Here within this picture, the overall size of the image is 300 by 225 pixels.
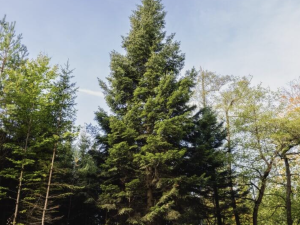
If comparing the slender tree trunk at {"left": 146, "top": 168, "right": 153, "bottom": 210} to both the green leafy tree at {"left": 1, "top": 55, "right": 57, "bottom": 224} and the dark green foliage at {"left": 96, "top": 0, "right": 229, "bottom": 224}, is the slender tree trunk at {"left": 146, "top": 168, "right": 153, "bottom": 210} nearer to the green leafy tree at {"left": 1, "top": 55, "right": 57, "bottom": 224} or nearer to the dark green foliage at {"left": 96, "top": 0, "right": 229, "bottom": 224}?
the dark green foliage at {"left": 96, "top": 0, "right": 229, "bottom": 224}

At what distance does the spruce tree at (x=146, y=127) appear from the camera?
10.4 m

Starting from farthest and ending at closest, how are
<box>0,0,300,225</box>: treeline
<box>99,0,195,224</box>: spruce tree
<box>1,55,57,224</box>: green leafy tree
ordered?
<box>1,55,57,224</box>: green leafy tree < <box>0,0,300,225</box>: treeline < <box>99,0,195,224</box>: spruce tree

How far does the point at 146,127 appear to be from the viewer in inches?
497

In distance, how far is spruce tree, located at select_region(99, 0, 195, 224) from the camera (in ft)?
34.2

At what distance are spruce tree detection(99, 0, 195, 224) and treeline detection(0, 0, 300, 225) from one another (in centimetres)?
6

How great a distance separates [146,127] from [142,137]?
3.23 ft

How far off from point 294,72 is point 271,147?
661 centimetres

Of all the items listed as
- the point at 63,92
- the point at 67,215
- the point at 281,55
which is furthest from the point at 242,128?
the point at 67,215

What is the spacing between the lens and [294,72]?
17844 millimetres

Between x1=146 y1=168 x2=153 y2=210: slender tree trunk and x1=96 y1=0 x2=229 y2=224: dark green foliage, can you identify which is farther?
x1=146 y1=168 x2=153 y2=210: slender tree trunk

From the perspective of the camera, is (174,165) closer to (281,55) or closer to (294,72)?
(281,55)

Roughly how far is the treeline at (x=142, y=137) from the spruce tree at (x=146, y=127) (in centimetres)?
6

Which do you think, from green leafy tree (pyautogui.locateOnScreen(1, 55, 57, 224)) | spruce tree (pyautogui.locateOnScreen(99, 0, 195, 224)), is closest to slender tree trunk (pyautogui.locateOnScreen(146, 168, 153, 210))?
spruce tree (pyautogui.locateOnScreen(99, 0, 195, 224))

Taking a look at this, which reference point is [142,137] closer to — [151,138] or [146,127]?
[146,127]
